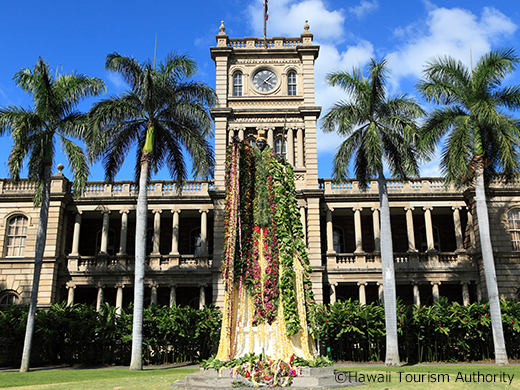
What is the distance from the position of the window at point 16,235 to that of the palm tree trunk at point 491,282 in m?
24.1

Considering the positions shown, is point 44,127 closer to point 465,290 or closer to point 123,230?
point 123,230

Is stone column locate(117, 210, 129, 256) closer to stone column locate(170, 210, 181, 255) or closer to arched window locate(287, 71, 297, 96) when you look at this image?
stone column locate(170, 210, 181, 255)

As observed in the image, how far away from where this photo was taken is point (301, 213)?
2756 centimetres

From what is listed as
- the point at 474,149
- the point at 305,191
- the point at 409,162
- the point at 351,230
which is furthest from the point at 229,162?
the point at 351,230

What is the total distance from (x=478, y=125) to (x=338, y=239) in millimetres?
13883

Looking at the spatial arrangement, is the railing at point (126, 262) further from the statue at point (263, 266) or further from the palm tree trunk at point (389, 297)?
the statue at point (263, 266)

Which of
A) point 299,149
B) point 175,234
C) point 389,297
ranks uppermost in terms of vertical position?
point 299,149

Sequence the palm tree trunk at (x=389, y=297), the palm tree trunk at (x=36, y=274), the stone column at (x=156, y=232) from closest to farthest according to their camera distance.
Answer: the palm tree trunk at (x=36, y=274) → the palm tree trunk at (x=389, y=297) → the stone column at (x=156, y=232)

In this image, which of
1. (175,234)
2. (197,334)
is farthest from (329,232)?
(197,334)

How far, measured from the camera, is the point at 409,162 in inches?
781

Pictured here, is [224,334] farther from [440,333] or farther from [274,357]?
[440,333]

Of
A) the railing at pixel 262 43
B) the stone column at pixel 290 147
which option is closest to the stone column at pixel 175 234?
the stone column at pixel 290 147

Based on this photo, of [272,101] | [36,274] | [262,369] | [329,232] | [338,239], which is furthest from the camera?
[338,239]

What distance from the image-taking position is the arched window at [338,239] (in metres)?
31.6
